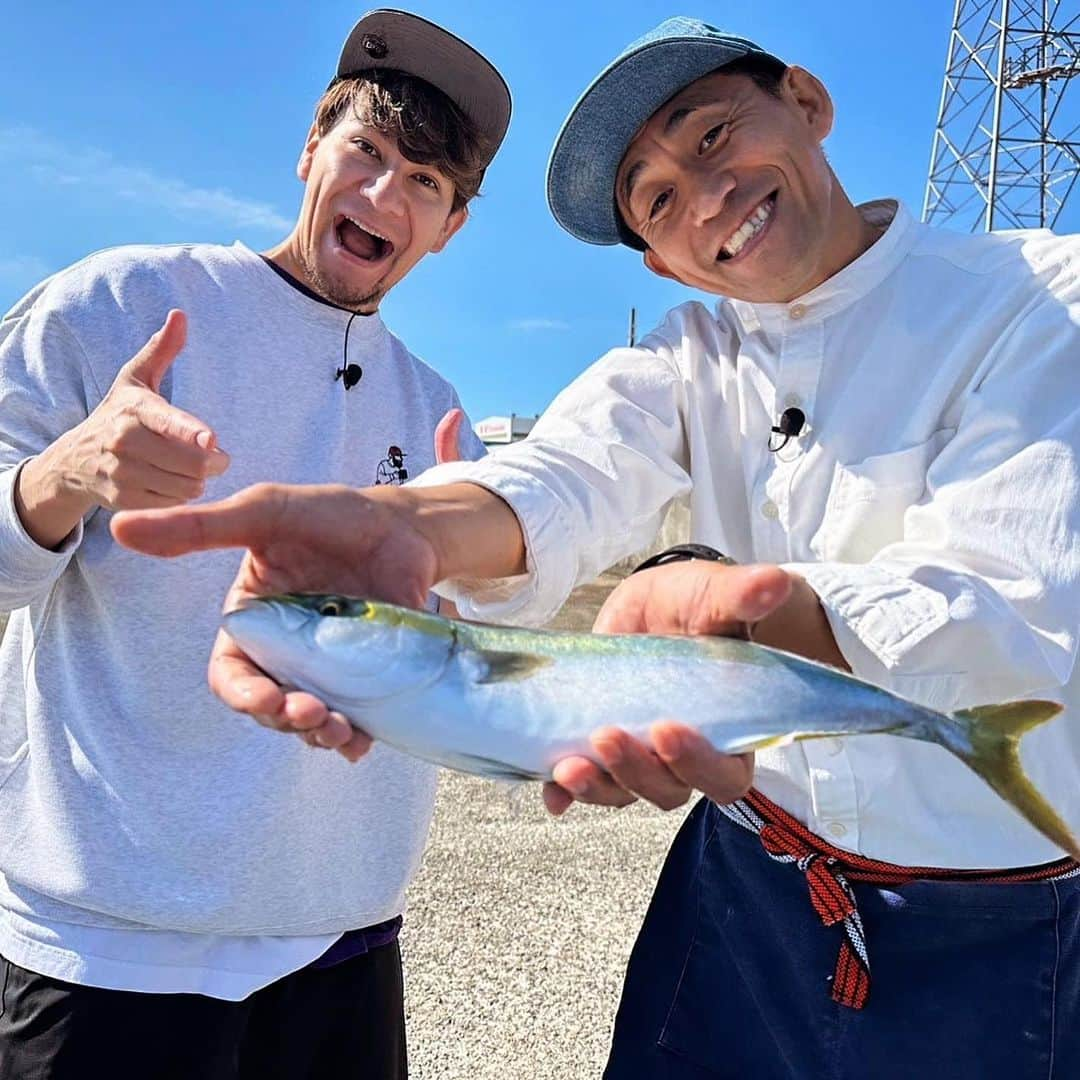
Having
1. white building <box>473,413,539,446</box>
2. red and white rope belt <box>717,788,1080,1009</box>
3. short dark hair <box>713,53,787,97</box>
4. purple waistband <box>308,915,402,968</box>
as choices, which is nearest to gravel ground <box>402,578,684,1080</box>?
purple waistband <box>308,915,402,968</box>

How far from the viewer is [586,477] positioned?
7.58 ft

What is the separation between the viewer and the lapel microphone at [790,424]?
7.64 ft

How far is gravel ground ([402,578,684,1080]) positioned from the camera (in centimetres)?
429

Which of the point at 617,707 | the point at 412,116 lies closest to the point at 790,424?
the point at 617,707

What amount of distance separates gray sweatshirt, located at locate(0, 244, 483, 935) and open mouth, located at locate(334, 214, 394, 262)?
0.39 m

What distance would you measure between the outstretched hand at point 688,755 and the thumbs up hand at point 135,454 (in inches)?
35.5

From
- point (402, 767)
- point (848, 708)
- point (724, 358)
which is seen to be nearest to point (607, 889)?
point (402, 767)

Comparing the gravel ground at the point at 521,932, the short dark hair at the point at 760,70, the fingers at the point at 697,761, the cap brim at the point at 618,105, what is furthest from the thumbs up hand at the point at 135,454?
the gravel ground at the point at 521,932

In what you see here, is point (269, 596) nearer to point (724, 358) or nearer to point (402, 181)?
point (724, 358)

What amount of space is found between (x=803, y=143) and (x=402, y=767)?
201cm

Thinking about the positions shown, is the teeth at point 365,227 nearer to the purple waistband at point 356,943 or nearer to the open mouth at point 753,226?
the open mouth at point 753,226

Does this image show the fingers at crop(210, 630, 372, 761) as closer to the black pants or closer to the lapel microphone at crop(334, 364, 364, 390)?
the black pants

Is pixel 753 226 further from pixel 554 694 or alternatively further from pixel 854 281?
pixel 554 694

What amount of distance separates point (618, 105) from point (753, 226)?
465 millimetres
